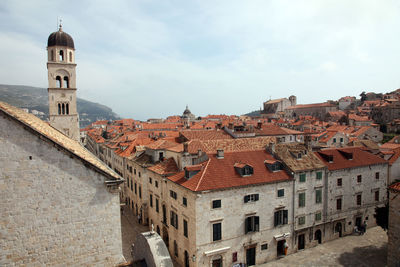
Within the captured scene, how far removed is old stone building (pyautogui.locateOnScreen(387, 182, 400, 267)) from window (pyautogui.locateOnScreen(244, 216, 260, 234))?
11.6 metres

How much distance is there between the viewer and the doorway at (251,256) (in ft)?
88.2

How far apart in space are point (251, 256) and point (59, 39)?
125ft

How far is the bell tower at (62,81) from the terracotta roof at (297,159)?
98.9 feet

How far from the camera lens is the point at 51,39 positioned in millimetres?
38125

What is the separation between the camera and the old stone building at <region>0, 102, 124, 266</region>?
959cm

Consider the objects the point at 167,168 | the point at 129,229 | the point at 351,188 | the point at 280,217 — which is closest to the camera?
the point at 280,217

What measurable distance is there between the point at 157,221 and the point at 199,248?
33.8 ft

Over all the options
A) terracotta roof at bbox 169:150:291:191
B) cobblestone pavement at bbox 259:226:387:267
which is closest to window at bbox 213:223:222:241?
terracotta roof at bbox 169:150:291:191

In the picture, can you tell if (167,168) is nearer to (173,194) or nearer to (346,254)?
(173,194)

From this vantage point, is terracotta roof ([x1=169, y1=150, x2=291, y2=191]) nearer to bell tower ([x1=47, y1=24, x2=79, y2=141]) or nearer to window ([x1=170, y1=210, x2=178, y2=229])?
window ([x1=170, y1=210, x2=178, y2=229])

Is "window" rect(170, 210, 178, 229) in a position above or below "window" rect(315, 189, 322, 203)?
below

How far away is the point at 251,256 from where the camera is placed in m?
27.1

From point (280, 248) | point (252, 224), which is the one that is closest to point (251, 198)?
point (252, 224)

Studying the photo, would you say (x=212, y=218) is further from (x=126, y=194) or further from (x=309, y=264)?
(x=126, y=194)
